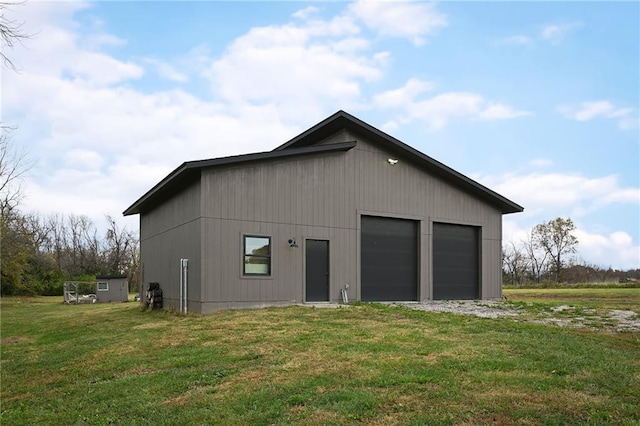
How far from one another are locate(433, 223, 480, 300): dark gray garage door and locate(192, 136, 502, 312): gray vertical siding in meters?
0.36

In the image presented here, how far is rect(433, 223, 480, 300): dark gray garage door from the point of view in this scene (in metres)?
20.0

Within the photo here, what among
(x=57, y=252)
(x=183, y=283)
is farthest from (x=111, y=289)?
(x=57, y=252)

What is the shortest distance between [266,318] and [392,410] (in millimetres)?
7838

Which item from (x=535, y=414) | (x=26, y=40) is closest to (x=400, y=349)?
(x=535, y=414)

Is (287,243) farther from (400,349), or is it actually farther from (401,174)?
(400,349)

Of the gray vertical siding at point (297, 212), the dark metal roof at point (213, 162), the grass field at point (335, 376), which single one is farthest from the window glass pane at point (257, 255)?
the grass field at point (335, 376)

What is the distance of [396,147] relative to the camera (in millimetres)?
18594

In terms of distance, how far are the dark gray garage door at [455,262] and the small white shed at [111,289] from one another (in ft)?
73.6

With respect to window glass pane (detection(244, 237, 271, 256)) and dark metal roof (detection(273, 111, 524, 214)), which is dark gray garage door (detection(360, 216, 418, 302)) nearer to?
dark metal roof (detection(273, 111, 524, 214))

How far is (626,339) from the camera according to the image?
9.01 meters

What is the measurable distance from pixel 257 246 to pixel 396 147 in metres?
6.21

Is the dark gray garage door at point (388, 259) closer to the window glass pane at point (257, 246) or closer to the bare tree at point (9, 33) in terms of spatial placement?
the window glass pane at point (257, 246)

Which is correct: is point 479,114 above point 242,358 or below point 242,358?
above

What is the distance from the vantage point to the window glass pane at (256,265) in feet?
51.0
